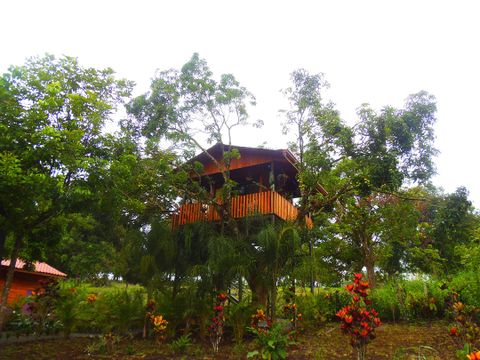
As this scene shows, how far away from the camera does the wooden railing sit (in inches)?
449

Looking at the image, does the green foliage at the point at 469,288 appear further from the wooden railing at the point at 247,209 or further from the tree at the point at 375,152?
the wooden railing at the point at 247,209

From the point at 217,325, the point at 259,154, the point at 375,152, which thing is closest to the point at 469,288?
the point at 375,152

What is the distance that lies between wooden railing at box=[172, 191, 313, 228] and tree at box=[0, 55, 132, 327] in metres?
4.76

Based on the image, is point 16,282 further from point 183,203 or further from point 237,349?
point 237,349

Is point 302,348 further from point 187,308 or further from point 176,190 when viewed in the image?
point 176,190

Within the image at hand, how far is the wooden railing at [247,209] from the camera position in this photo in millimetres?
11398

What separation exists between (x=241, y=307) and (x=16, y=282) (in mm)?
14021

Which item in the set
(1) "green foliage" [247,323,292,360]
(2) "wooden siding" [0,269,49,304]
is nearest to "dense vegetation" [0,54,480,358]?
(1) "green foliage" [247,323,292,360]

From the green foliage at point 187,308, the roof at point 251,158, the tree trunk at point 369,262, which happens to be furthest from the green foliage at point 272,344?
the tree trunk at point 369,262

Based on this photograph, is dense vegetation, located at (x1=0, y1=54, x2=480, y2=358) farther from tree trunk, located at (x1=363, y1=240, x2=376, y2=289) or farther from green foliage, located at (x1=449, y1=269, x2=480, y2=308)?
tree trunk, located at (x1=363, y1=240, x2=376, y2=289)

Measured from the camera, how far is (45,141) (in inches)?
273

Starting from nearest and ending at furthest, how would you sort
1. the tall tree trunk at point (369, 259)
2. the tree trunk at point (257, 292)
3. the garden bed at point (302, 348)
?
the garden bed at point (302, 348) → the tree trunk at point (257, 292) → the tall tree trunk at point (369, 259)

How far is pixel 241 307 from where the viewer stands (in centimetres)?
812

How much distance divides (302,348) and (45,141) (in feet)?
22.6
